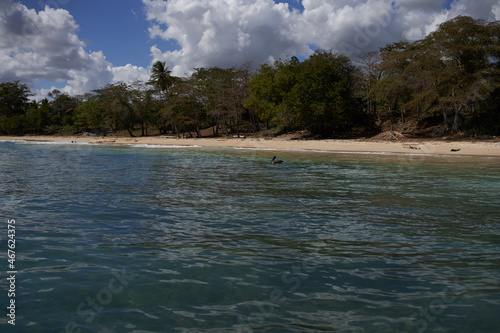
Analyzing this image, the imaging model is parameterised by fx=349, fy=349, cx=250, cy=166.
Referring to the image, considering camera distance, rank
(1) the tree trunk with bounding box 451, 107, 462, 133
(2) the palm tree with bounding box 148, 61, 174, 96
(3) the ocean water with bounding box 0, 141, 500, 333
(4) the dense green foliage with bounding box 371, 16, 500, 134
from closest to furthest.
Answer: (3) the ocean water with bounding box 0, 141, 500, 333 → (4) the dense green foliage with bounding box 371, 16, 500, 134 → (1) the tree trunk with bounding box 451, 107, 462, 133 → (2) the palm tree with bounding box 148, 61, 174, 96

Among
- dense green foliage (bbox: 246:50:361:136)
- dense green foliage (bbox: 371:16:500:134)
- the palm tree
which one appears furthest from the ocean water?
the palm tree

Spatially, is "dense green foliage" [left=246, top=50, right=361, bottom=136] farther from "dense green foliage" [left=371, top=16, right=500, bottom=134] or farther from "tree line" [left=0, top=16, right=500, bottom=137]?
"dense green foliage" [left=371, top=16, right=500, bottom=134]

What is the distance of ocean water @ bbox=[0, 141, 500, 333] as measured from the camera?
3.77 meters

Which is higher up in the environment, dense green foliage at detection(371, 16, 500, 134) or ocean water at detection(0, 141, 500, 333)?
dense green foliage at detection(371, 16, 500, 134)

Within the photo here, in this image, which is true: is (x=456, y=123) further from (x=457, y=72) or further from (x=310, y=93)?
(x=310, y=93)

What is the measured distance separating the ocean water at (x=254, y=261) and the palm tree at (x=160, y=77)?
181 ft

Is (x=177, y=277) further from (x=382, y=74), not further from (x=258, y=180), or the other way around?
(x=382, y=74)

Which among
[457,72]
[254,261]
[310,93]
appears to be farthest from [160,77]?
[254,261]

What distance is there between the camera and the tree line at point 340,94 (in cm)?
3106

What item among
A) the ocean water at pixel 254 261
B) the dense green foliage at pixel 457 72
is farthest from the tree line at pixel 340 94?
the ocean water at pixel 254 261

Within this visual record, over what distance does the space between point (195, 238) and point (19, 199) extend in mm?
6573

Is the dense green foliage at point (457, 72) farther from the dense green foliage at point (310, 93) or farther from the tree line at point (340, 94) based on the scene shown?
the dense green foliage at point (310, 93)

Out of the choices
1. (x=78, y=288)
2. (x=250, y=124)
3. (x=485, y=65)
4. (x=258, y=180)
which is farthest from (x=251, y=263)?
(x=250, y=124)

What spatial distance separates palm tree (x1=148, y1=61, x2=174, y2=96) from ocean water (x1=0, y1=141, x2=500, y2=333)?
55.2m
